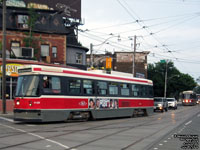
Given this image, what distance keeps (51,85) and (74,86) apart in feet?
6.09

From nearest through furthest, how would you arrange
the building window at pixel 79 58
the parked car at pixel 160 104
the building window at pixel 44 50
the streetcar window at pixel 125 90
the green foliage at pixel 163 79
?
the streetcar window at pixel 125 90 < the parked car at pixel 160 104 < the building window at pixel 44 50 < the building window at pixel 79 58 < the green foliage at pixel 163 79

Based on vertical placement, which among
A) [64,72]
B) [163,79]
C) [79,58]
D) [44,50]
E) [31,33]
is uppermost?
[31,33]

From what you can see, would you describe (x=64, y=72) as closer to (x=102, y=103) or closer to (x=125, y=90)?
(x=102, y=103)

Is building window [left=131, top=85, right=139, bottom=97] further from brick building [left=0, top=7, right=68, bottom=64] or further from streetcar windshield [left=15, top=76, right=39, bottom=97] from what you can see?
brick building [left=0, top=7, right=68, bottom=64]

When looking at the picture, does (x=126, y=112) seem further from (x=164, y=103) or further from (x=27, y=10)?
(x=27, y=10)

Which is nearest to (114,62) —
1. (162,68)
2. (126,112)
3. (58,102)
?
(162,68)

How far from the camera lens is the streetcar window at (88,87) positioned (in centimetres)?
1900

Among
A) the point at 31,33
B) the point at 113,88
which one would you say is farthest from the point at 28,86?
the point at 31,33

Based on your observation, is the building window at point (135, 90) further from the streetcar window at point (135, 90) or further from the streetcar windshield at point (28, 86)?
the streetcar windshield at point (28, 86)

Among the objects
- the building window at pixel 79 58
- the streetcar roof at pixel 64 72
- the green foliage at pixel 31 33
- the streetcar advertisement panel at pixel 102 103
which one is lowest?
the streetcar advertisement panel at pixel 102 103

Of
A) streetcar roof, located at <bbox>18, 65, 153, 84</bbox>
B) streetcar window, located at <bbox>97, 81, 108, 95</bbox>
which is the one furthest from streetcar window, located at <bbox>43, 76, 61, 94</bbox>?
streetcar window, located at <bbox>97, 81, 108, 95</bbox>

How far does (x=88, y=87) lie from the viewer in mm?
19328

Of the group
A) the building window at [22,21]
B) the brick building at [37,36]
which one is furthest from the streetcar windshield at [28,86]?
the building window at [22,21]

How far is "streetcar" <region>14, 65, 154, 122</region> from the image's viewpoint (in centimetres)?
1612
